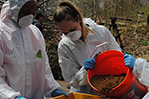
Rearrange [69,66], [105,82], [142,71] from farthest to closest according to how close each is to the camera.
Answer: [69,66] → [105,82] → [142,71]

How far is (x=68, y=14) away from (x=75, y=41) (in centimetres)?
25

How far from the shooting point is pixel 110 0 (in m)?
5.89

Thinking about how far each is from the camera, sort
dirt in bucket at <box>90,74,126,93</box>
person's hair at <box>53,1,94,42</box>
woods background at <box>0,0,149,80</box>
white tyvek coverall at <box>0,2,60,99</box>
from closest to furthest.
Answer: dirt in bucket at <box>90,74,126,93</box> → white tyvek coverall at <box>0,2,60,99</box> → person's hair at <box>53,1,94,42</box> → woods background at <box>0,0,149,80</box>

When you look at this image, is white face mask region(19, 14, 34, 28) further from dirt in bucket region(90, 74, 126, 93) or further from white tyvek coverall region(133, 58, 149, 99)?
white tyvek coverall region(133, 58, 149, 99)

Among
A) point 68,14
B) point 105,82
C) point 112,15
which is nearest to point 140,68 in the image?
point 105,82

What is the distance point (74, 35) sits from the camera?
1427 mm

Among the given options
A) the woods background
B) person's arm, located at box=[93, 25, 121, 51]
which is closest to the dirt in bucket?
person's arm, located at box=[93, 25, 121, 51]

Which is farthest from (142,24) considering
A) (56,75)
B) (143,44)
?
(56,75)

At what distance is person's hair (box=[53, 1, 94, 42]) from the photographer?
4.61 feet

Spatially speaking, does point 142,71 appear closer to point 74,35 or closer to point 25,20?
point 74,35

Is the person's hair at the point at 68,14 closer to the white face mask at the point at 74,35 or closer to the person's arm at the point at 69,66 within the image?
the white face mask at the point at 74,35

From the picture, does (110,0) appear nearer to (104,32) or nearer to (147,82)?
(104,32)

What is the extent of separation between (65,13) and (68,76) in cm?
53

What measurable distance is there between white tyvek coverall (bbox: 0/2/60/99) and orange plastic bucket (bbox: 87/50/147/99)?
A: 0.45 metres
